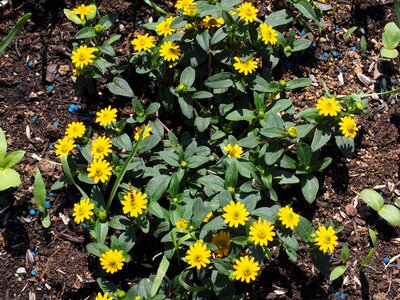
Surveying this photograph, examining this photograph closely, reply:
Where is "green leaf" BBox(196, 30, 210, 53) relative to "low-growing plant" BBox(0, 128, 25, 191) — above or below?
above

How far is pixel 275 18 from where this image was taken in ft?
13.2

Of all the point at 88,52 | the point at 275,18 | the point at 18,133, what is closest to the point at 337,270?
the point at 275,18

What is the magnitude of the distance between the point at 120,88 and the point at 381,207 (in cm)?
193

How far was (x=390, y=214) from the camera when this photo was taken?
3.80 metres

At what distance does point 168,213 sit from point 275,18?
5.10 feet

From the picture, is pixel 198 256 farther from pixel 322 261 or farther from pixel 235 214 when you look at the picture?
pixel 322 261

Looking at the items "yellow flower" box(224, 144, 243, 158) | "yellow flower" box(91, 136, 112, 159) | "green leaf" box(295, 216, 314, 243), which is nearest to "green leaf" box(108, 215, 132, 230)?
"yellow flower" box(91, 136, 112, 159)

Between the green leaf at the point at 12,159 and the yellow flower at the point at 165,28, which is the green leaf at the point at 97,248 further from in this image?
the yellow flower at the point at 165,28

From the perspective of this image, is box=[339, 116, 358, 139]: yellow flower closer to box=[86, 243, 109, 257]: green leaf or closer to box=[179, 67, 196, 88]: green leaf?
box=[179, 67, 196, 88]: green leaf

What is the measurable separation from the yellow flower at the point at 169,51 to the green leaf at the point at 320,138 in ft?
3.37

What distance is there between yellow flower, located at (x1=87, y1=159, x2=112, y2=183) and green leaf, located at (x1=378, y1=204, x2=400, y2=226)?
5.93ft

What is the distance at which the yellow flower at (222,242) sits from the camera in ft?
11.4

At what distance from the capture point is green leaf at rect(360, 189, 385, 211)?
3804 mm

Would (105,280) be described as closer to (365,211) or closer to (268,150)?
(268,150)
